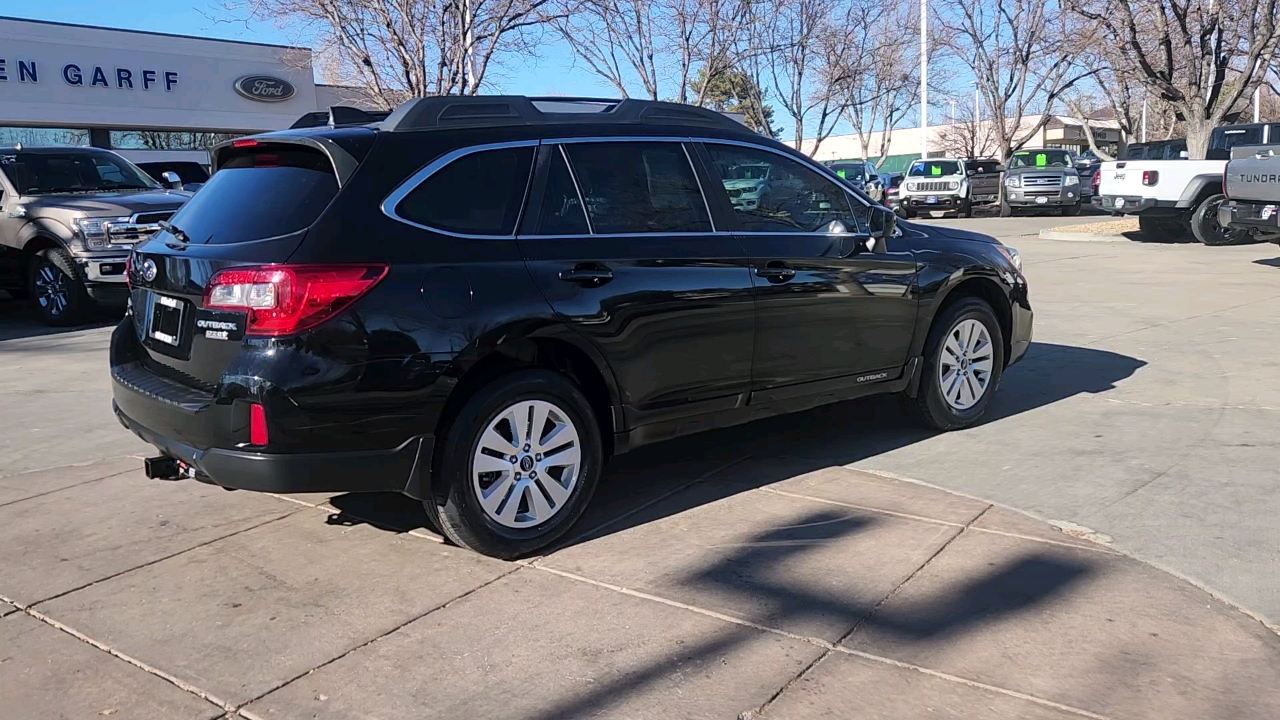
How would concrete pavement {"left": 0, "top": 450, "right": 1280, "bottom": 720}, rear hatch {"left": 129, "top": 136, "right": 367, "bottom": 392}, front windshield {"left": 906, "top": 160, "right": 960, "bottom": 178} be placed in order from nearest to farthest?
concrete pavement {"left": 0, "top": 450, "right": 1280, "bottom": 720}
rear hatch {"left": 129, "top": 136, "right": 367, "bottom": 392}
front windshield {"left": 906, "top": 160, "right": 960, "bottom": 178}

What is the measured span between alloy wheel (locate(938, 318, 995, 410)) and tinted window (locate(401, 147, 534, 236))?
110 inches

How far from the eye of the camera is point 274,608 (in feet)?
13.0

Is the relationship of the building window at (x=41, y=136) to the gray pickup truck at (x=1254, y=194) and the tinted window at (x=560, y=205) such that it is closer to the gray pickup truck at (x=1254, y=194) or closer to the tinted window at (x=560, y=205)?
the gray pickup truck at (x=1254, y=194)

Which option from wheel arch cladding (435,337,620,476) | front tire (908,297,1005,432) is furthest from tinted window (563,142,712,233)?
front tire (908,297,1005,432)

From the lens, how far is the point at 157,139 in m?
34.4

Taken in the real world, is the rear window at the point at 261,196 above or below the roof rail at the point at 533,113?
below

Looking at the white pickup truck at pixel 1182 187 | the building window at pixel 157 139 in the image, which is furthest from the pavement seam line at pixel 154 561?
the building window at pixel 157 139

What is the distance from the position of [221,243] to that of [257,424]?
2.61 ft

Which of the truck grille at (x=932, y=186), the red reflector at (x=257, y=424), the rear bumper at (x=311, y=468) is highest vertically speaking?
the truck grille at (x=932, y=186)

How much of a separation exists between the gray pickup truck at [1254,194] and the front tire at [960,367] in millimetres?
8596

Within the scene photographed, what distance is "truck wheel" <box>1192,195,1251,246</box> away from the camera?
17.4 meters

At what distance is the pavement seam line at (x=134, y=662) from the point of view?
331cm

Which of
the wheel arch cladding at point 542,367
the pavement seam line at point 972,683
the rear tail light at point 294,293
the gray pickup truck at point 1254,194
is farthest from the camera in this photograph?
the gray pickup truck at point 1254,194

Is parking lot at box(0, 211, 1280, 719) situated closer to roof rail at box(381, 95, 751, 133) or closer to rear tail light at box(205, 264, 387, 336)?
rear tail light at box(205, 264, 387, 336)
